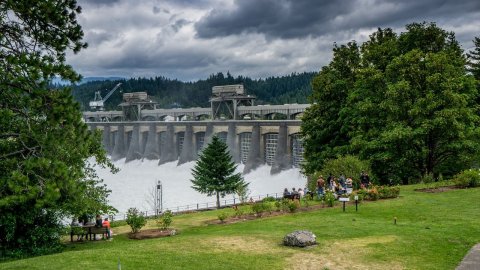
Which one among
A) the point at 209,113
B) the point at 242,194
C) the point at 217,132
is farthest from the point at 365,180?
the point at 209,113

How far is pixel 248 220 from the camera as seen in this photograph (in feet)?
65.5

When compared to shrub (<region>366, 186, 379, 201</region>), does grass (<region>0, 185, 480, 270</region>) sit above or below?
below

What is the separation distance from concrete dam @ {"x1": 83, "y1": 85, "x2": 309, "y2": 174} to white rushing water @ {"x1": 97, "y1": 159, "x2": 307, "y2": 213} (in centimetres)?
211

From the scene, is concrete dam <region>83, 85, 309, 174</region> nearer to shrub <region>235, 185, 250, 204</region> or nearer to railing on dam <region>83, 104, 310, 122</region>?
railing on dam <region>83, 104, 310, 122</region>

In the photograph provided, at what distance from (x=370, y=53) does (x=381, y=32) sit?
3.92m

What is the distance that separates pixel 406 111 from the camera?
29953mm

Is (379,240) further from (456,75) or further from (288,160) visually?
(288,160)

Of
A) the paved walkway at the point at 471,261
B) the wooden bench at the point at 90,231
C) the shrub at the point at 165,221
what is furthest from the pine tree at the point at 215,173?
the paved walkway at the point at 471,261

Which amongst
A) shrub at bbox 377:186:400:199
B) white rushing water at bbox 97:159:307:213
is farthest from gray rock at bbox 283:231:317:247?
white rushing water at bbox 97:159:307:213

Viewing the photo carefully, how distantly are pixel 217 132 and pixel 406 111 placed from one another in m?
50.2

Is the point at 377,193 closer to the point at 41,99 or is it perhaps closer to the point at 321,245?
the point at 321,245

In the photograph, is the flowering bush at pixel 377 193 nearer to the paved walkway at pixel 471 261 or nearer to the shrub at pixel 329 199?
the shrub at pixel 329 199

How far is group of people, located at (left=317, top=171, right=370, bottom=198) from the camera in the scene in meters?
23.7

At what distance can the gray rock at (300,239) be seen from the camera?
1395cm
